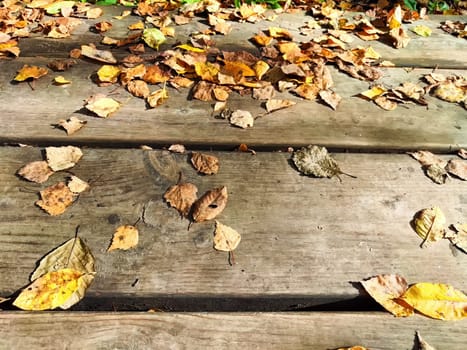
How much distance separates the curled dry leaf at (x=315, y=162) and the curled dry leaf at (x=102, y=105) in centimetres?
60

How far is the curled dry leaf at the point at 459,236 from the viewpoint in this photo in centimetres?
113

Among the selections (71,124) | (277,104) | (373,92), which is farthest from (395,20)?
(71,124)

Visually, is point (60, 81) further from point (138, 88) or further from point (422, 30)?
point (422, 30)

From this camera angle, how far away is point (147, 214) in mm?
1165

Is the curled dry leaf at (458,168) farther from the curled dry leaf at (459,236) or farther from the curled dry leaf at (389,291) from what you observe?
the curled dry leaf at (389,291)

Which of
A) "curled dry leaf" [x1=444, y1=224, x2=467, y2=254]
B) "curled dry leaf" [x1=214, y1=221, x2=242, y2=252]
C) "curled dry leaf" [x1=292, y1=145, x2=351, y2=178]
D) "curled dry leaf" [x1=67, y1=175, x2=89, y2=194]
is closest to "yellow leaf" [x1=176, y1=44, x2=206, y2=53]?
"curled dry leaf" [x1=292, y1=145, x2=351, y2=178]

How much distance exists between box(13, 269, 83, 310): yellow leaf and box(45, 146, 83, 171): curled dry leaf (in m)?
0.35

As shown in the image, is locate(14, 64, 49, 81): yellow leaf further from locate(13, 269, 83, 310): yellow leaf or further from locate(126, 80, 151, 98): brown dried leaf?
locate(13, 269, 83, 310): yellow leaf

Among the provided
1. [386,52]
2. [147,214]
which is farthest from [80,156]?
[386,52]

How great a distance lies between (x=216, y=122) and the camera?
1.46m

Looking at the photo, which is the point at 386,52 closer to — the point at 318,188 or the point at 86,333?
the point at 318,188

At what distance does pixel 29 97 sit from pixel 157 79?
1.41 ft

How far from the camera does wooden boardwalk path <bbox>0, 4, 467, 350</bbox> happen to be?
96 centimetres

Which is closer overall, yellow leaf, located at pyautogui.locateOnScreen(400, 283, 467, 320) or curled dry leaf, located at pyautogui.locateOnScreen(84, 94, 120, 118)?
yellow leaf, located at pyautogui.locateOnScreen(400, 283, 467, 320)
